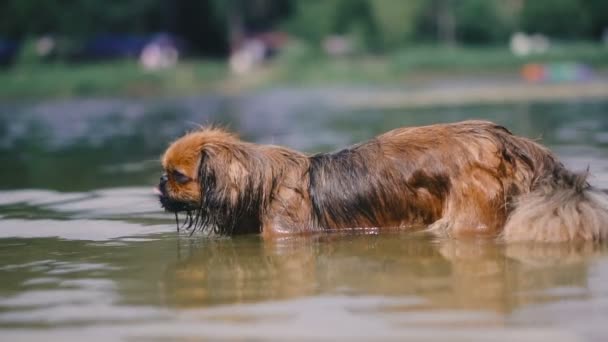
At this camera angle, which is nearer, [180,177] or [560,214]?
[560,214]

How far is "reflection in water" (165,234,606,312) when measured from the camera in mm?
5598

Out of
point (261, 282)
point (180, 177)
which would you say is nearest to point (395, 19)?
point (180, 177)

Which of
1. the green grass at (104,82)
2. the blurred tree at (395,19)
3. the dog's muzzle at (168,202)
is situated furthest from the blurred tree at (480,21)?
the dog's muzzle at (168,202)

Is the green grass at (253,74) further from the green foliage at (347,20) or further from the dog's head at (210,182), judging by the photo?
the dog's head at (210,182)

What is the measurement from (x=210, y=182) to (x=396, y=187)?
131cm

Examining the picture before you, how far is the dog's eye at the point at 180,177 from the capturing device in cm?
770

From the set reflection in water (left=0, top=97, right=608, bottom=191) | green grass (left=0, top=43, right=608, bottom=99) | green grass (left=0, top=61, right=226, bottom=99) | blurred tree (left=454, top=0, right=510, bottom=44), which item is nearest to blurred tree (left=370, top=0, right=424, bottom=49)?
blurred tree (left=454, top=0, right=510, bottom=44)

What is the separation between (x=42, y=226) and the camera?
8641 mm

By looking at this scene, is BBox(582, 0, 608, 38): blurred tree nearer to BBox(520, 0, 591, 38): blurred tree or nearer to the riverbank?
BBox(520, 0, 591, 38): blurred tree

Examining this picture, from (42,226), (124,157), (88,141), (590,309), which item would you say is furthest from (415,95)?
(590,309)

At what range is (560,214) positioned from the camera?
6.82m

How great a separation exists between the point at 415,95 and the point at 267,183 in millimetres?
23174

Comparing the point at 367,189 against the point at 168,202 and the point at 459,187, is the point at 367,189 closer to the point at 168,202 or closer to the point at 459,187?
the point at 459,187

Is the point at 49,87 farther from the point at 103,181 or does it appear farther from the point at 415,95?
the point at 103,181
